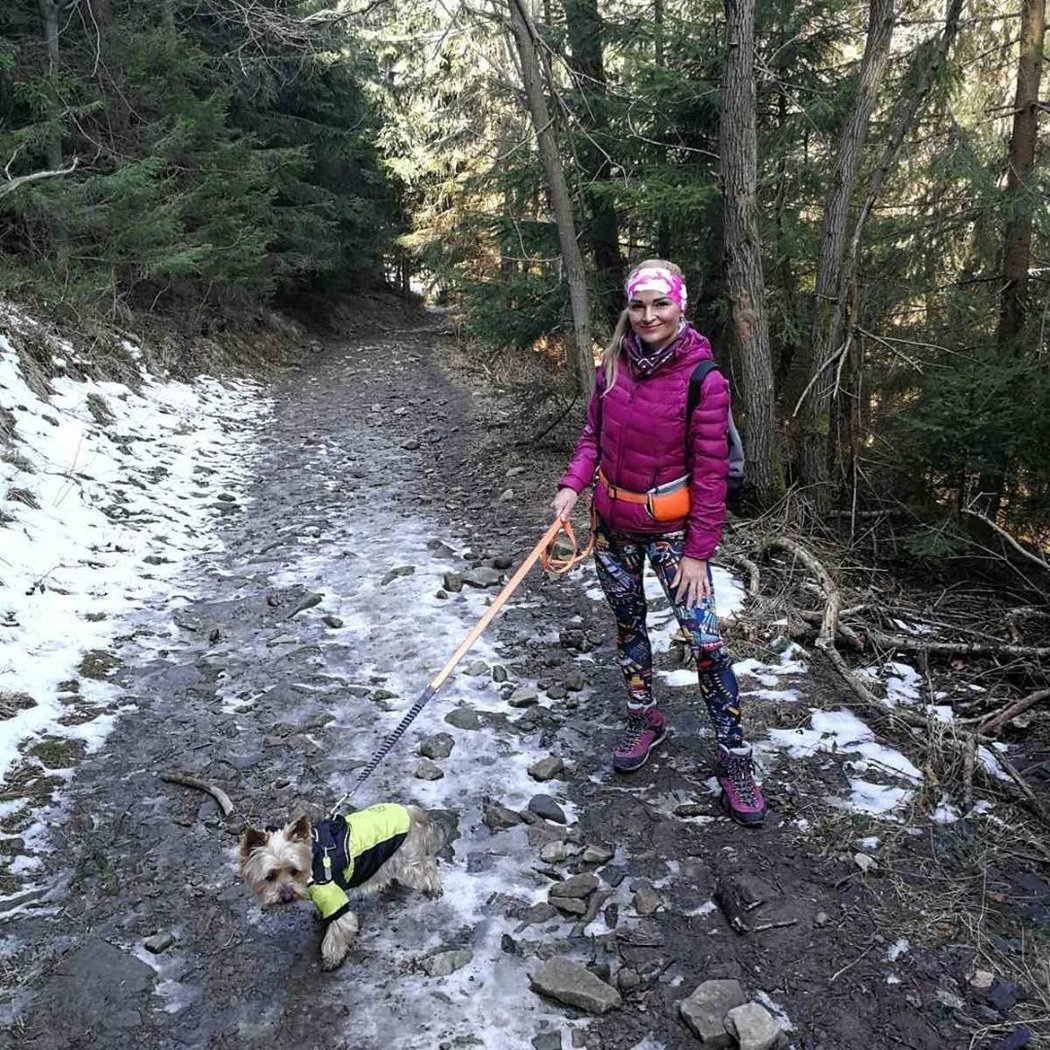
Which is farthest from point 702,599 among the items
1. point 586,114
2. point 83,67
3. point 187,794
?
point 83,67

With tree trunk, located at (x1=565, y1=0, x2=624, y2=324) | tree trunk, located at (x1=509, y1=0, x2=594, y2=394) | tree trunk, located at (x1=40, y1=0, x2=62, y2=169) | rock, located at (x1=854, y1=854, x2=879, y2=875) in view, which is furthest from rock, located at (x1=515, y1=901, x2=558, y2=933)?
tree trunk, located at (x1=40, y1=0, x2=62, y2=169)

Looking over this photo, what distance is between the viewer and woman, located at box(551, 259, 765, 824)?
3.57m

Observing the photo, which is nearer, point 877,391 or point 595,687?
point 595,687

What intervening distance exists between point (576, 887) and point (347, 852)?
107cm

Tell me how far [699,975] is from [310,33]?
8794mm

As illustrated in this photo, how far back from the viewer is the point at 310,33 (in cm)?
792

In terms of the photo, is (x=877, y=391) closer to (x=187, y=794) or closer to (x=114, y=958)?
(x=187, y=794)

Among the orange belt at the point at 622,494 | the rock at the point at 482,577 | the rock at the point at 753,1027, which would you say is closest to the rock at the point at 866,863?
the rock at the point at 753,1027

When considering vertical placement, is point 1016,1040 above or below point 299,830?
below

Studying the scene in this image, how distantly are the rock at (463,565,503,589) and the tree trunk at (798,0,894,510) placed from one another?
341 centimetres

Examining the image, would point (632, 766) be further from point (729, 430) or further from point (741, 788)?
point (729, 430)

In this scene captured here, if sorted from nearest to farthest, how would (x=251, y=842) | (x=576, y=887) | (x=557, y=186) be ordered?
(x=251, y=842)
(x=576, y=887)
(x=557, y=186)

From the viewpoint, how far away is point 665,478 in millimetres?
3719

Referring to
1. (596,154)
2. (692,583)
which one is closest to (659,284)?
(692,583)
